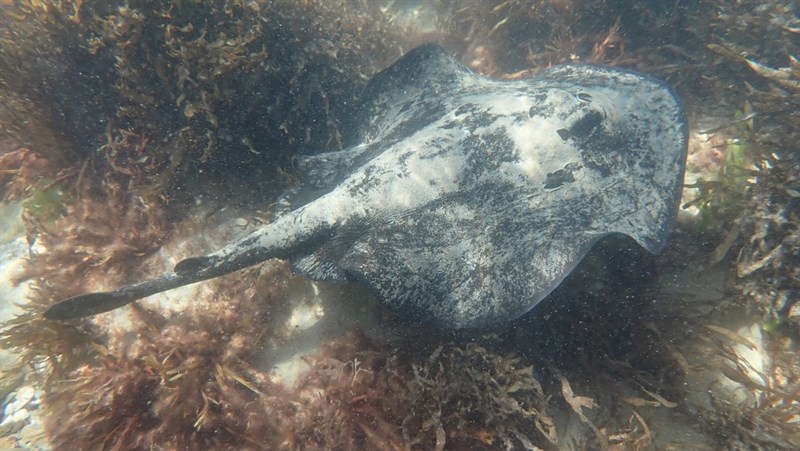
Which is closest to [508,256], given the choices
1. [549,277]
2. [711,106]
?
[549,277]

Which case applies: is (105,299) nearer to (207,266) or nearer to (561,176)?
(207,266)

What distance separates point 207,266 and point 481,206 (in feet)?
8.34

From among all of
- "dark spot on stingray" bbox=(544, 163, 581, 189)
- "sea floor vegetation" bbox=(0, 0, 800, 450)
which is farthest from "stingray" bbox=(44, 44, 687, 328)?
"sea floor vegetation" bbox=(0, 0, 800, 450)

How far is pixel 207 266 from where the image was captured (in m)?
3.31

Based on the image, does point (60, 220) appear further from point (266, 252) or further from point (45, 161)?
point (266, 252)

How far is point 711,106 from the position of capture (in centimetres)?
527

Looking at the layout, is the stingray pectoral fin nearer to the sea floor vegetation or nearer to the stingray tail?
the stingray tail

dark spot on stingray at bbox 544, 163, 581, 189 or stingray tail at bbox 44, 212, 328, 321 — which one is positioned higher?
dark spot on stingray at bbox 544, 163, 581, 189

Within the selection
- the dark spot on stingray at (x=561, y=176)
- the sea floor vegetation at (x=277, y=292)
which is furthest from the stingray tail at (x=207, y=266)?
the dark spot on stingray at (x=561, y=176)

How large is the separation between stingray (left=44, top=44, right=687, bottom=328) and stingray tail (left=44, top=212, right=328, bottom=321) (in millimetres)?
10

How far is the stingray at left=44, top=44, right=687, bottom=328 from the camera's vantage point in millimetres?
3174

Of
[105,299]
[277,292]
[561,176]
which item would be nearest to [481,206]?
[561,176]

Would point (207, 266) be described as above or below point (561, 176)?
below

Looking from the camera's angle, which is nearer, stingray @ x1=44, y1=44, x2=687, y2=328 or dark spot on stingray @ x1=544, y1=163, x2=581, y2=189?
stingray @ x1=44, y1=44, x2=687, y2=328
